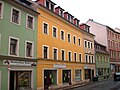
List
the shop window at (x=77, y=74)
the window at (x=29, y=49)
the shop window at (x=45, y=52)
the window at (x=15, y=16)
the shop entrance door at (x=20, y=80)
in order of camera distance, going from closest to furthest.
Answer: the window at (x=15, y=16)
the shop entrance door at (x=20, y=80)
the window at (x=29, y=49)
the shop window at (x=45, y=52)
the shop window at (x=77, y=74)

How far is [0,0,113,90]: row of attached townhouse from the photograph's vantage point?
2130 centimetres

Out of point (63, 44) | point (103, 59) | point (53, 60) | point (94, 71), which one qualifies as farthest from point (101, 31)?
point (53, 60)

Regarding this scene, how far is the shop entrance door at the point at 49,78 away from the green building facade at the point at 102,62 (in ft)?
69.2

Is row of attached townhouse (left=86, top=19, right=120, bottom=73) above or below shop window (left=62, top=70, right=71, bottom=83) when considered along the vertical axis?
above

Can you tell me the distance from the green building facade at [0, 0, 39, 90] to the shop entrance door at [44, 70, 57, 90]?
328 cm

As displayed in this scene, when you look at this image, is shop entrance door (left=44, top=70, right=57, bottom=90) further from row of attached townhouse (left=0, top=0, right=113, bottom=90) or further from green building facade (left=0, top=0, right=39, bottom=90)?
green building facade (left=0, top=0, right=39, bottom=90)

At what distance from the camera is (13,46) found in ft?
73.2

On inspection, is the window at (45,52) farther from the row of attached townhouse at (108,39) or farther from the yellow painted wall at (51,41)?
the row of attached townhouse at (108,39)

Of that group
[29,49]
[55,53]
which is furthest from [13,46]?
[55,53]

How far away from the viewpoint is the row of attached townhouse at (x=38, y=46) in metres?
21.3

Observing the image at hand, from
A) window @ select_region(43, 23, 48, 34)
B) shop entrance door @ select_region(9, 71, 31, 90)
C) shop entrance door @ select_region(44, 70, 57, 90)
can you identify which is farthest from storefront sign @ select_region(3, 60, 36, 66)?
window @ select_region(43, 23, 48, 34)

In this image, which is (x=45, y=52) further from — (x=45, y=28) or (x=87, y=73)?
→ (x=87, y=73)

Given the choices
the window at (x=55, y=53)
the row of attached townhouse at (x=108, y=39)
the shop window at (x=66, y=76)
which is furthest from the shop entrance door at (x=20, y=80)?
the row of attached townhouse at (x=108, y=39)

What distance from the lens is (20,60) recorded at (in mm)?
22781
